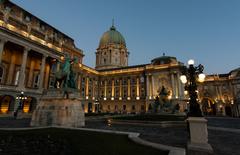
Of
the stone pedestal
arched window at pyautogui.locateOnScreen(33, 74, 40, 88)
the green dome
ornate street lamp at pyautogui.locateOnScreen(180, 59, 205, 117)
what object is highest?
the green dome

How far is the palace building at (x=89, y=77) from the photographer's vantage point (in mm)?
31062

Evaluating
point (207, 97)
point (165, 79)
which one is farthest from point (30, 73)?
point (207, 97)

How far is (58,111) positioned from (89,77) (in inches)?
1878

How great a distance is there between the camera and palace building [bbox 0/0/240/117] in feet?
102

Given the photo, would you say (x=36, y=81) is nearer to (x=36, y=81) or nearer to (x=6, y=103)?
(x=36, y=81)

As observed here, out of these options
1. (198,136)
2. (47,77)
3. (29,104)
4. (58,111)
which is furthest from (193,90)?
(47,77)

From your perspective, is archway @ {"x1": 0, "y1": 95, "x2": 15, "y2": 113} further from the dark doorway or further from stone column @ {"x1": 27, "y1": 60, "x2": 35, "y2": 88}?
the dark doorway

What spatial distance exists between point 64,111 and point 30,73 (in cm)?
2821

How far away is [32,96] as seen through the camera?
3209cm

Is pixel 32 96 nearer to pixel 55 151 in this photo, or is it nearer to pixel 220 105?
pixel 55 151

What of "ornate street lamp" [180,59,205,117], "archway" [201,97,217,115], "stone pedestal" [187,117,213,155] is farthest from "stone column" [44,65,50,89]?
"archway" [201,97,217,115]

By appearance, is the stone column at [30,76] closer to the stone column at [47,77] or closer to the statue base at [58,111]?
the stone column at [47,77]

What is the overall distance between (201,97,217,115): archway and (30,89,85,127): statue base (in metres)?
61.3

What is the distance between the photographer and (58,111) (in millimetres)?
14070
